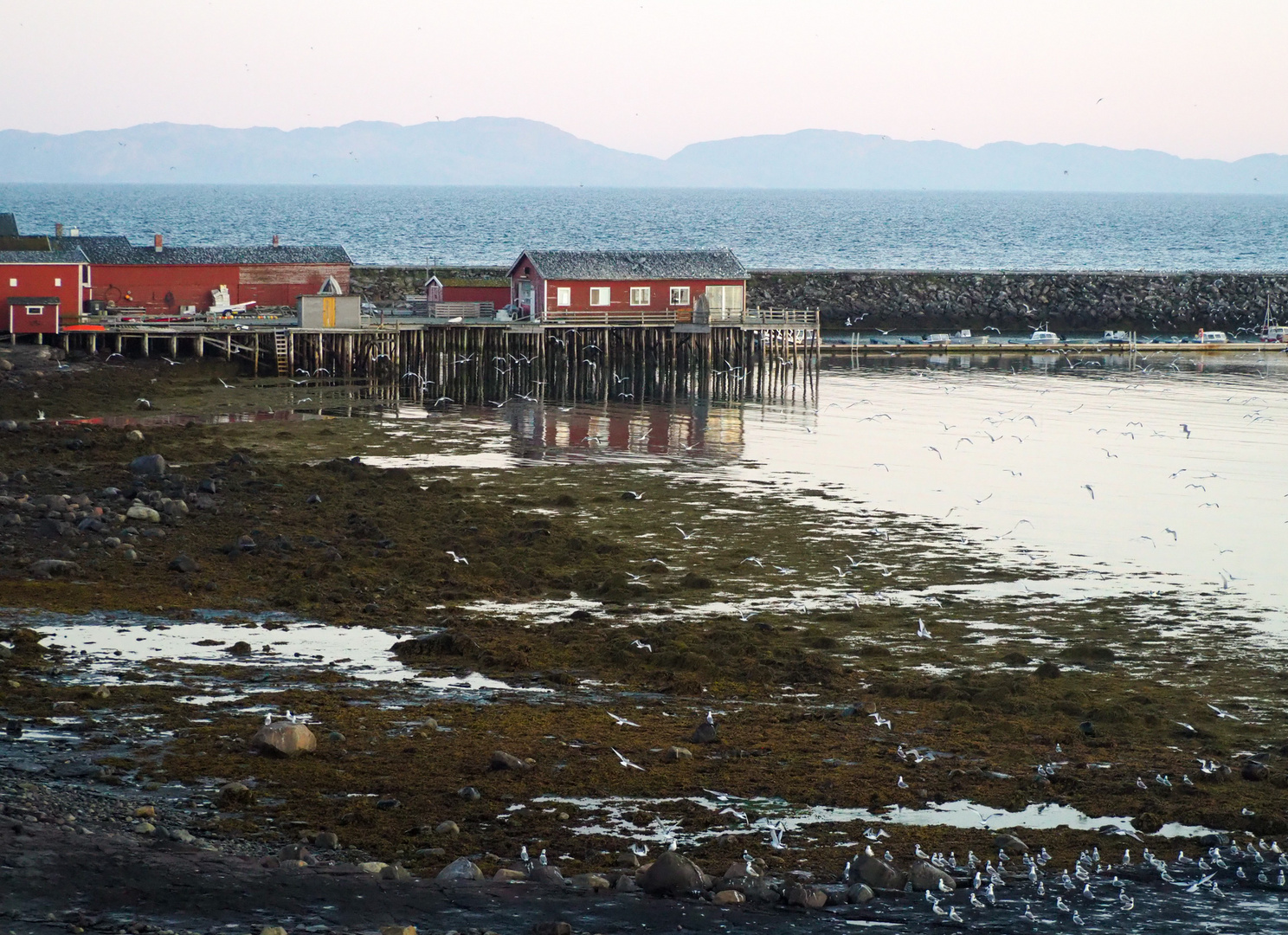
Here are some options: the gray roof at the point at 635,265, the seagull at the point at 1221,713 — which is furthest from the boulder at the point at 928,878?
the gray roof at the point at 635,265

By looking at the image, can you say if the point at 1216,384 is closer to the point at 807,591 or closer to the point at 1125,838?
the point at 807,591

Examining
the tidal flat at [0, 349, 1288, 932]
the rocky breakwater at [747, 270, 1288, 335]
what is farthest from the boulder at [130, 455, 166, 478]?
the rocky breakwater at [747, 270, 1288, 335]

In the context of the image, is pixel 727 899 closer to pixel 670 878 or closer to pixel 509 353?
pixel 670 878

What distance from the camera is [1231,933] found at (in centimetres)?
1452

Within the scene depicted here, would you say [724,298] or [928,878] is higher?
[724,298]

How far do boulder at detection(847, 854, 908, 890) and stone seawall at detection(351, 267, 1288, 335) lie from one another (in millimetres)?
72137

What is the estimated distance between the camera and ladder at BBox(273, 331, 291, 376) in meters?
61.0

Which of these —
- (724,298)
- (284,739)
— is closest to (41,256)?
(724,298)

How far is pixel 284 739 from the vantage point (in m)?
18.1

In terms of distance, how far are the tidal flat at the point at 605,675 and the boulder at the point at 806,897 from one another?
258 millimetres

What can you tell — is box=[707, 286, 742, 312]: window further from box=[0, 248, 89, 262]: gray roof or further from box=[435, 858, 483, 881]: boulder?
box=[435, 858, 483, 881]: boulder

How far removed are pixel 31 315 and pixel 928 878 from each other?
166 feet

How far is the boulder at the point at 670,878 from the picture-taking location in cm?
1473

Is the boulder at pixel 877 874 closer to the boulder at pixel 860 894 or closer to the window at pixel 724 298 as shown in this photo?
the boulder at pixel 860 894
